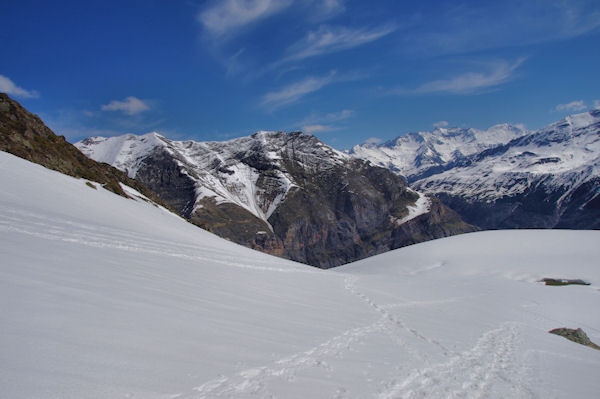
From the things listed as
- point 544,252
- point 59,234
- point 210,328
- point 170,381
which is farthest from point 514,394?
point 544,252

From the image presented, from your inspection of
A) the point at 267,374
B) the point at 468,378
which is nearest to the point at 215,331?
the point at 267,374

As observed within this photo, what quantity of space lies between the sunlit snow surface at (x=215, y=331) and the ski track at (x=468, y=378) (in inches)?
1.6

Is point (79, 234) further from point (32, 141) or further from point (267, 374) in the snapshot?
point (32, 141)

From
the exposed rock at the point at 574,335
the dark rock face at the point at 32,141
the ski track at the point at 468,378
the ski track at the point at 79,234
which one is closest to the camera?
the ski track at the point at 468,378

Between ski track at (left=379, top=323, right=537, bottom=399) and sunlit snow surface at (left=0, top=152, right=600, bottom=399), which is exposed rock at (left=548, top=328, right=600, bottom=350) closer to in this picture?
sunlit snow surface at (left=0, top=152, right=600, bottom=399)

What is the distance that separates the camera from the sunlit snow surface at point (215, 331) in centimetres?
429

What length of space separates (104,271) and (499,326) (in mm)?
15240

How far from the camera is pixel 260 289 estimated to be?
1134 centimetres

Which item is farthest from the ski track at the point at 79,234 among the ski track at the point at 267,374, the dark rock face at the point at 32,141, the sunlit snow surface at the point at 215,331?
the dark rock face at the point at 32,141

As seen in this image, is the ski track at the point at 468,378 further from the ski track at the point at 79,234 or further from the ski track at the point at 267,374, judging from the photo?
the ski track at the point at 79,234

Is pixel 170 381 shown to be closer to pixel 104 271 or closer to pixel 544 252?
pixel 104 271

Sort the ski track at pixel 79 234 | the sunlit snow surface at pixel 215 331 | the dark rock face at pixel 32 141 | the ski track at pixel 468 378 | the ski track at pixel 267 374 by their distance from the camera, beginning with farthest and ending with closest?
the dark rock face at pixel 32 141 < the ski track at pixel 79 234 < the ski track at pixel 468 378 < the ski track at pixel 267 374 < the sunlit snow surface at pixel 215 331

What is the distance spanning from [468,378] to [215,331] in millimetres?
5813

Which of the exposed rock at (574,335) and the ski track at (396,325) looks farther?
the exposed rock at (574,335)
